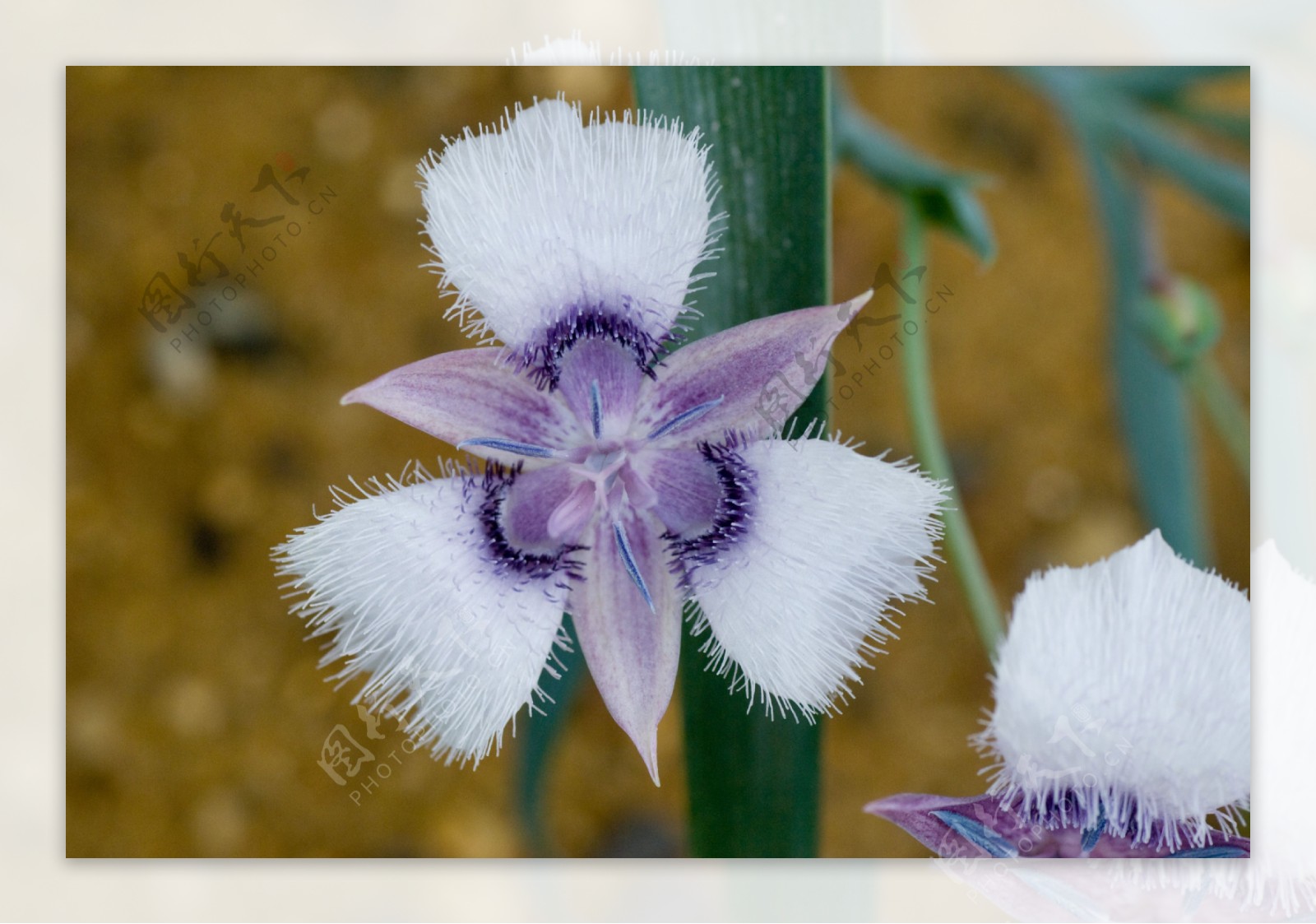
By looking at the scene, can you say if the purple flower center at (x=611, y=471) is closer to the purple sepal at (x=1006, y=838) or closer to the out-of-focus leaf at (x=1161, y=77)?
the purple sepal at (x=1006, y=838)

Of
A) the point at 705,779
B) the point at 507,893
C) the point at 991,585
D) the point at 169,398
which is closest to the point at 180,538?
the point at 169,398

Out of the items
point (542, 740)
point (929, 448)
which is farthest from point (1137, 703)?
point (542, 740)

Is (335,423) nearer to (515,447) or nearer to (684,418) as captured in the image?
(515,447)

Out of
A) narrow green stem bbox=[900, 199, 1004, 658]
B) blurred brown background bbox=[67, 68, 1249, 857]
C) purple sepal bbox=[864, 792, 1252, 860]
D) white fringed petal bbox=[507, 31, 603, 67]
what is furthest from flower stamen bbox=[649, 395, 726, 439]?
purple sepal bbox=[864, 792, 1252, 860]

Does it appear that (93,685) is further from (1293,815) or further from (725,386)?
(1293,815)

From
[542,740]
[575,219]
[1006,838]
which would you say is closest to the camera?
[575,219]

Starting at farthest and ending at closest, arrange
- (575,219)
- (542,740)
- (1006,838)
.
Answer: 1. (542,740)
2. (1006,838)
3. (575,219)

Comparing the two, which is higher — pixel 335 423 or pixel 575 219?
pixel 575 219
